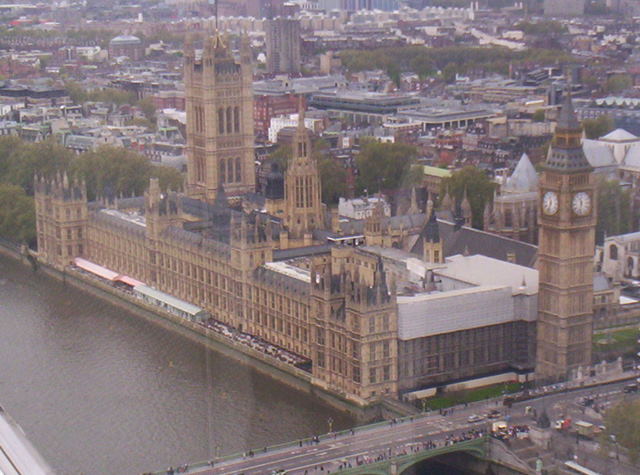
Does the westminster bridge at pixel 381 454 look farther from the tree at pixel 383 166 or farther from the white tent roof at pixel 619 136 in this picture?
the tree at pixel 383 166

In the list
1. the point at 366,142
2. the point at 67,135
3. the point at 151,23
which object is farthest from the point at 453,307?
the point at 151,23

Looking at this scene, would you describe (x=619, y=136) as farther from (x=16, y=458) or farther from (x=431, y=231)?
(x=16, y=458)

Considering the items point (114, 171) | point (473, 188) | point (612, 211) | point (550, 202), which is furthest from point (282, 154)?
point (550, 202)

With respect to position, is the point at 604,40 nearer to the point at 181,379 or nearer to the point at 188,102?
the point at 188,102

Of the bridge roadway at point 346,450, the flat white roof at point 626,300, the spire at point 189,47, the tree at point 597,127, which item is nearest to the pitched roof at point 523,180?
the flat white roof at point 626,300

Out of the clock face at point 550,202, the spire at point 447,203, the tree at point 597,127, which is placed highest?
the clock face at point 550,202

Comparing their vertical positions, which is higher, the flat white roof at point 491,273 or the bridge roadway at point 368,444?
the flat white roof at point 491,273

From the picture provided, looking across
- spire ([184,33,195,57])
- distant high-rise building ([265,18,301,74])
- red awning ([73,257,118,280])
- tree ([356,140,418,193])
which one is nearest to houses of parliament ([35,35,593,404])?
red awning ([73,257,118,280])
